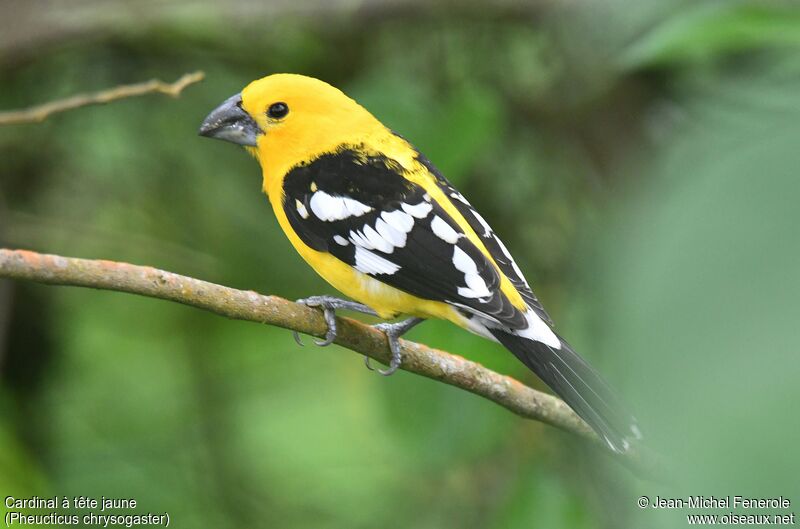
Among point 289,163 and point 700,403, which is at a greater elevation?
point 289,163

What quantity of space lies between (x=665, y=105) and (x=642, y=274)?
11.2ft

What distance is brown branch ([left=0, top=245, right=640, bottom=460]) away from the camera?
1.64 meters

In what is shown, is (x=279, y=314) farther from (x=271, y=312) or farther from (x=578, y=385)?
(x=578, y=385)

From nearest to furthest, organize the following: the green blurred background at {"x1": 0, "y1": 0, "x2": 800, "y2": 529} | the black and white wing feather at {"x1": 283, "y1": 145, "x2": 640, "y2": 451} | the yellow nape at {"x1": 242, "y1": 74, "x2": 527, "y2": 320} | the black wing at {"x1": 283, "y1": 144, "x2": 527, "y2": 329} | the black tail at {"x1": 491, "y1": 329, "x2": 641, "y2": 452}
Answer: the black tail at {"x1": 491, "y1": 329, "x2": 641, "y2": 452}
the black and white wing feather at {"x1": 283, "y1": 145, "x2": 640, "y2": 451}
the black wing at {"x1": 283, "y1": 144, "x2": 527, "y2": 329}
the yellow nape at {"x1": 242, "y1": 74, "x2": 527, "y2": 320}
the green blurred background at {"x1": 0, "y1": 0, "x2": 800, "y2": 529}

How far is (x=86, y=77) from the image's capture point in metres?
4.06

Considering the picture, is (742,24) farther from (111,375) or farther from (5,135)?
(111,375)

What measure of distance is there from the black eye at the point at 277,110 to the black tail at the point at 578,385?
3.03ft

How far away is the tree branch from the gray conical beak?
0.71 m

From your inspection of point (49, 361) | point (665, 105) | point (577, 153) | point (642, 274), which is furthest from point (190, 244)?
point (642, 274)

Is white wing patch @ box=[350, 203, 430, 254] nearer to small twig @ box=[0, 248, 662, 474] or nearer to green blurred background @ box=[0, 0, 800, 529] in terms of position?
small twig @ box=[0, 248, 662, 474]

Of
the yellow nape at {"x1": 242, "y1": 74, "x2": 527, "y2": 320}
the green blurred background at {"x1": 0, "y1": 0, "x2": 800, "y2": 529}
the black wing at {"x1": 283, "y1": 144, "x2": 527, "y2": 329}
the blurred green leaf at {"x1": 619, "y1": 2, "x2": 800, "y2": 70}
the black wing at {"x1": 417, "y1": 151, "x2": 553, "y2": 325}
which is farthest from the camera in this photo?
the green blurred background at {"x1": 0, "y1": 0, "x2": 800, "y2": 529}

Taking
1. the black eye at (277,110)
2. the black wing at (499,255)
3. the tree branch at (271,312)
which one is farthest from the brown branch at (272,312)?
the black eye at (277,110)

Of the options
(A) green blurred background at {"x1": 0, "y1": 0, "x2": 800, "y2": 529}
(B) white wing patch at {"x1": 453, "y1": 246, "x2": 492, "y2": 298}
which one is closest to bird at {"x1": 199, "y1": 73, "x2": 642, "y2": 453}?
(B) white wing patch at {"x1": 453, "y1": 246, "x2": 492, "y2": 298}

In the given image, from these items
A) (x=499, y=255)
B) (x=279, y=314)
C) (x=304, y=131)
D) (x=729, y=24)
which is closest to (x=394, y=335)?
(x=499, y=255)
